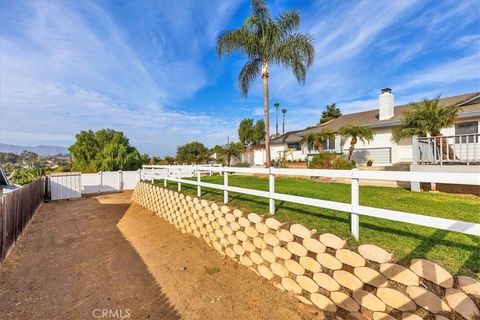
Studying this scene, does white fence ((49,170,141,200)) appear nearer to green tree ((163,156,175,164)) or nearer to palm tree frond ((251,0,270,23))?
palm tree frond ((251,0,270,23))

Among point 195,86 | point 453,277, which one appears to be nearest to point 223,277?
point 453,277

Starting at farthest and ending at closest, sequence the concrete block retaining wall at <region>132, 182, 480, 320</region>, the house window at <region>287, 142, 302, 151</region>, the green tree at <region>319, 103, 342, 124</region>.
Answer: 1. the green tree at <region>319, 103, 342, 124</region>
2. the house window at <region>287, 142, 302, 151</region>
3. the concrete block retaining wall at <region>132, 182, 480, 320</region>

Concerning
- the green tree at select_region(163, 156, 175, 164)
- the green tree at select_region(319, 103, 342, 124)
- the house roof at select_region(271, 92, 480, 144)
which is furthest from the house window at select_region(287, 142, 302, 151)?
the green tree at select_region(319, 103, 342, 124)

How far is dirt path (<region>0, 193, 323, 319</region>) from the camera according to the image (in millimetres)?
3387

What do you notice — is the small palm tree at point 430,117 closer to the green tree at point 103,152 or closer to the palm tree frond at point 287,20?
the palm tree frond at point 287,20

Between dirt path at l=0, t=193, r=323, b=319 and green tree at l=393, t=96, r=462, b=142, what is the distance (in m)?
11.5

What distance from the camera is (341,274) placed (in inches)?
115

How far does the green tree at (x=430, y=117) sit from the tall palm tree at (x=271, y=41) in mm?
5560

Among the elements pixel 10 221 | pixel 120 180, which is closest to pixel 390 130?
pixel 10 221

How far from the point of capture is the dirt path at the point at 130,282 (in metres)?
3.39

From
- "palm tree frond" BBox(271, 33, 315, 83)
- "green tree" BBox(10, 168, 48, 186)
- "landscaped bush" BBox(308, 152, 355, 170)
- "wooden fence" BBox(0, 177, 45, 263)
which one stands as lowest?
"wooden fence" BBox(0, 177, 45, 263)

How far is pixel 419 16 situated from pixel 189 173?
49.0 ft

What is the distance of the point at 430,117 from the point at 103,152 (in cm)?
2405

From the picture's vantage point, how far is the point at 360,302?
2.73 m
